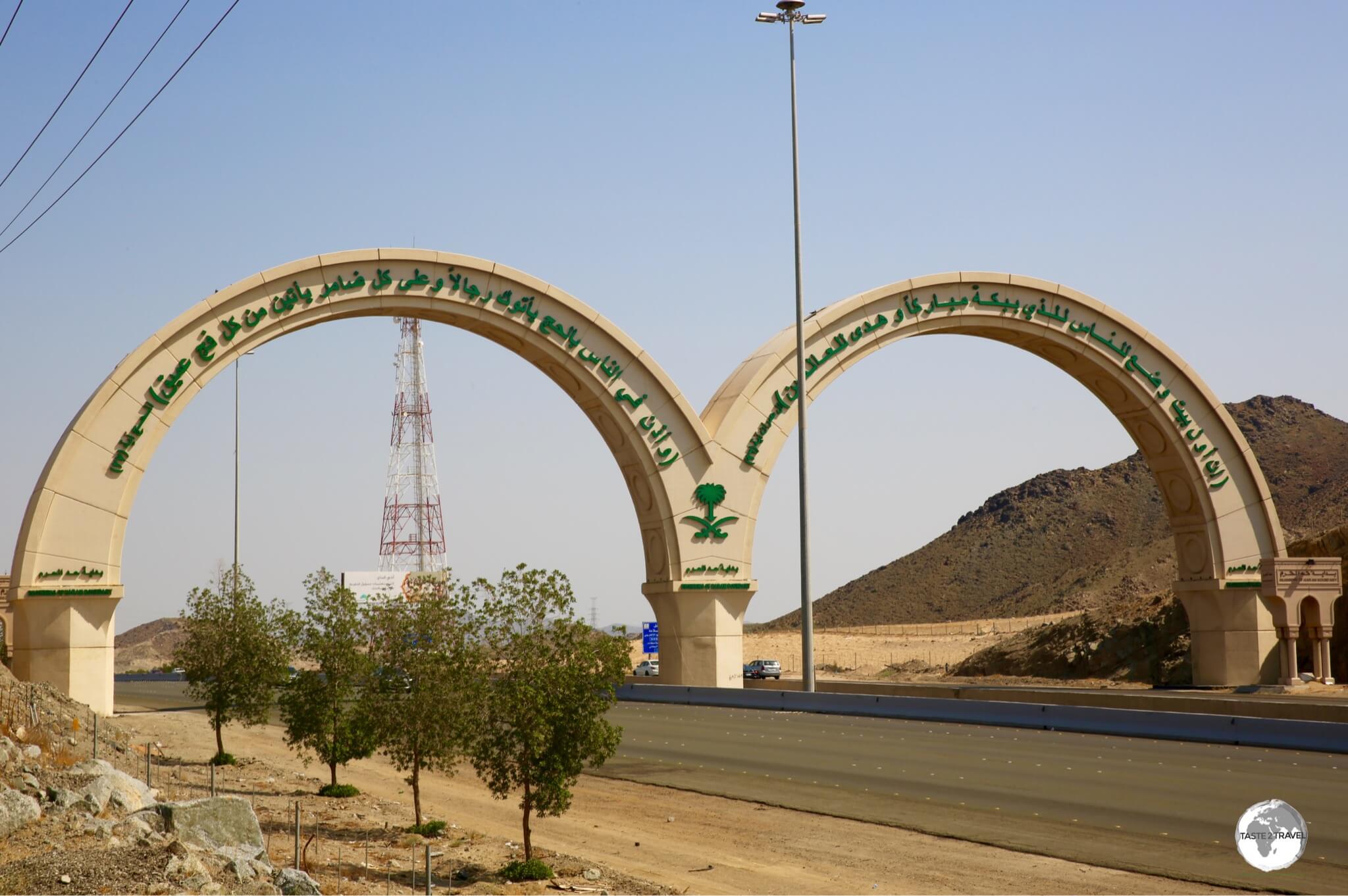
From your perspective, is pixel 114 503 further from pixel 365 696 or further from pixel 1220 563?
pixel 1220 563

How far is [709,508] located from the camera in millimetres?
37406

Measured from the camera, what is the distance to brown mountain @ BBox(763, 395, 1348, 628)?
378 ft

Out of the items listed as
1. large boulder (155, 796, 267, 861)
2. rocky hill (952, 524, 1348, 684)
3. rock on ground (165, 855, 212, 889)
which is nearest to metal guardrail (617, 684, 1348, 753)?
rocky hill (952, 524, 1348, 684)

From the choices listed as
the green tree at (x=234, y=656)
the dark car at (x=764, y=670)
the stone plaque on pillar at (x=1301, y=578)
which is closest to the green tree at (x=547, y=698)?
the green tree at (x=234, y=656)

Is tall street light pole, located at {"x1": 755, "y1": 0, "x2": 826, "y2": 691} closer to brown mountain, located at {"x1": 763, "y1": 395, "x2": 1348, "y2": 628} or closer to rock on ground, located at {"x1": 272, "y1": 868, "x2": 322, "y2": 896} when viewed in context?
rock on ground, located at {"x1": 272, "y1": 868, "x2": 322, "y2": 896}

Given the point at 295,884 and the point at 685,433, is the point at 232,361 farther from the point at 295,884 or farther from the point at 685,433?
the point at 295,884

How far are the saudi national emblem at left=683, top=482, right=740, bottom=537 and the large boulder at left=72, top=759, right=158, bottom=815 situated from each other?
21.7 meters

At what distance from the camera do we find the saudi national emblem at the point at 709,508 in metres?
37.2

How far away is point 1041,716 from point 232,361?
22.0 metres

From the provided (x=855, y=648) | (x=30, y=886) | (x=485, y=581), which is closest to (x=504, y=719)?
(x=485, y=581)

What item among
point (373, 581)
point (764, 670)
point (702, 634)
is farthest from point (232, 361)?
point (373, 581)

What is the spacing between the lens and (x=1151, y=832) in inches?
656

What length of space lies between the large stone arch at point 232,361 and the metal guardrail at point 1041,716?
5.56 ft

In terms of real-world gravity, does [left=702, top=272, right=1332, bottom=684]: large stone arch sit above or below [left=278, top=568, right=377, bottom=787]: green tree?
above
